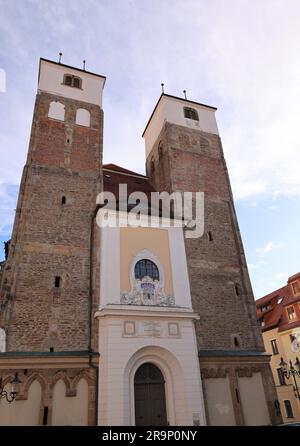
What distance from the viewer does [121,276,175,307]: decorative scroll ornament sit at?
45.5 ft

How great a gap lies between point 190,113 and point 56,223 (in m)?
13.7

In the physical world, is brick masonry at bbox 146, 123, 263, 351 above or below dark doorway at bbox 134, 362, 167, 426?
above

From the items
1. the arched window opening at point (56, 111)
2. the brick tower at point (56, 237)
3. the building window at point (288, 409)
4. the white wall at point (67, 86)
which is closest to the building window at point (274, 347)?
the building window at point (288, 409)

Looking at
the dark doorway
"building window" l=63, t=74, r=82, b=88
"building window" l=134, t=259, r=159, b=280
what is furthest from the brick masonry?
"building window" l=63, t=74, r=82, b=88

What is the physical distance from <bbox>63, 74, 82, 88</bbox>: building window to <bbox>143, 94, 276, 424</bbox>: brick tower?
236 inches

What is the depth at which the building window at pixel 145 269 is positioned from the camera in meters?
14.8

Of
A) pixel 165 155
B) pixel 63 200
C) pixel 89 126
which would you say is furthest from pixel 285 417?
pixel 89 126

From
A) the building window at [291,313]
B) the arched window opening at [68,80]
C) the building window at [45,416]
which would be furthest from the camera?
the building window at [291,313]

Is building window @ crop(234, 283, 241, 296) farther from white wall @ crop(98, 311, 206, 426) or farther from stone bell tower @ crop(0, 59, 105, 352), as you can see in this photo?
stone bell tower @ crop(0, 59, 105, 352)

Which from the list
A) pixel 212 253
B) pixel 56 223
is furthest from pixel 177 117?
pixel 56 223

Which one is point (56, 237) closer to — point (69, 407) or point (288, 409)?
point (69, 407)

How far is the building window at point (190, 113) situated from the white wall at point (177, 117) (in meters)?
0.25

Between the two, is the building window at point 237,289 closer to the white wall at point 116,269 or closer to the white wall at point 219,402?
the white wall at point 116,269
